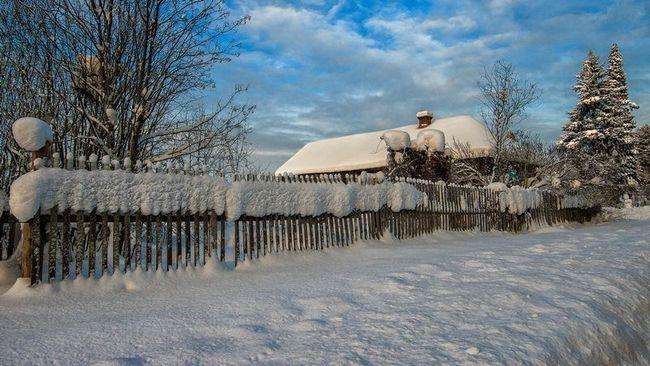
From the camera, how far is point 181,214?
6.02 m

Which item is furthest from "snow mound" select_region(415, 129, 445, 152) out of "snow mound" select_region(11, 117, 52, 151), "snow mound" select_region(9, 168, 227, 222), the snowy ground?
"snow mound" select_region(11, 117, 52, 151)

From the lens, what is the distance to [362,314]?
377cm

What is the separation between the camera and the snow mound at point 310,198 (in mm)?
6703

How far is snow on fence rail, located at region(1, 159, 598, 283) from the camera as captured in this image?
4926 millimetres

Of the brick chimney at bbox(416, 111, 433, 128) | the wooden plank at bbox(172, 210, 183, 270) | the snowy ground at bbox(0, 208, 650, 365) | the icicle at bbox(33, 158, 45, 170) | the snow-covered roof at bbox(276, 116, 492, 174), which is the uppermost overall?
the brick chimney at bbox(416, 111, 433, 128)

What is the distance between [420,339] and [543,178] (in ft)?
59.8

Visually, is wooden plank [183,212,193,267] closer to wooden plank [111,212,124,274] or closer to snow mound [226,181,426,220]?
snow mound [226,181,426,220]

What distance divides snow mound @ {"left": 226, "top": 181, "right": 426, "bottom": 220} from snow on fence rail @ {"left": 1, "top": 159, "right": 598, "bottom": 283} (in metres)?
0.02

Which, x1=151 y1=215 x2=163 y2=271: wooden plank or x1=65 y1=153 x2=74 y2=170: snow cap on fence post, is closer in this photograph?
x1=65 y1=153 x2=74 y2=170: snow cap on fence post

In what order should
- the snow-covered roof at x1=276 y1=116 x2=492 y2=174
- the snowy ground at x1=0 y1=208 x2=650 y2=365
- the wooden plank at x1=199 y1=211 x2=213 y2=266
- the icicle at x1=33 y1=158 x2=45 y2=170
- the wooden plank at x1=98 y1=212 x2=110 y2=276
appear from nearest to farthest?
the snowy ground at x1=0 y1=208 x2=650 y2=365 → the icicle at x1=33 y1=158 x2=45 y2=170 → the wooden plank at x1=98 y1=212 x2=110 y2=276 → the wooden plank at x1=199 y1=211 x2=213 y2=266 → the snow-covered roof at x1=276 y1=116 x2=492 y2=174

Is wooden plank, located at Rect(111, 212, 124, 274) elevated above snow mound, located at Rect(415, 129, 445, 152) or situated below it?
below

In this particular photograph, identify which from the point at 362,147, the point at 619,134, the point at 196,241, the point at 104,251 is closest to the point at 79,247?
the point at 104,251

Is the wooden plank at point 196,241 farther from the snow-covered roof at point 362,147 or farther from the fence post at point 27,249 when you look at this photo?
the snow-covered roof at point 362,147

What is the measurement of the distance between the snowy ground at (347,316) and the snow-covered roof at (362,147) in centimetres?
1655
